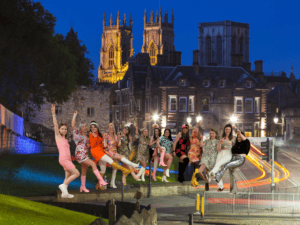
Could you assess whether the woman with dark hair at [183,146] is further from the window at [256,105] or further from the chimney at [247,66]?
the chimney at [247,66]

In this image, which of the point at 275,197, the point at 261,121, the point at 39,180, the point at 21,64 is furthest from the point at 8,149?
the point at 261,121

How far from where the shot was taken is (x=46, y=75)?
44094 mm

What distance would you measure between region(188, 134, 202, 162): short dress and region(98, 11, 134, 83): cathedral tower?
526ft

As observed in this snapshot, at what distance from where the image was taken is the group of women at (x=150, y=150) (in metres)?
12.3

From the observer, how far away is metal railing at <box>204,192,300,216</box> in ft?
53.9

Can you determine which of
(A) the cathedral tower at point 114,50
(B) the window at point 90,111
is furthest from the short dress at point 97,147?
(A) the cathedral tower at point 114,50

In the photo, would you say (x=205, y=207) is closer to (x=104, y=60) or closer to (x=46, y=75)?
(x=46, y=75)

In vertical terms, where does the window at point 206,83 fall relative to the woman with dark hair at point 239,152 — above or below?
above

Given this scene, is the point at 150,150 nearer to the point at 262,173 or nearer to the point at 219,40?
the point at 262,173

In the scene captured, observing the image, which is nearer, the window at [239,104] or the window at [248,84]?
the window at [239,104]

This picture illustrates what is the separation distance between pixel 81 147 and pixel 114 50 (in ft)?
557

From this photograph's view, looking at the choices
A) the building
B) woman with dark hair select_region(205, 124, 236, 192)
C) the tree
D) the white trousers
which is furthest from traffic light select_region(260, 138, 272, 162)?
the building

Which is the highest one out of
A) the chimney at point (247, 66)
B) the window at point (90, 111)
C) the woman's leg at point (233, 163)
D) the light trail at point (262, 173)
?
the chimney at point (247, 66)

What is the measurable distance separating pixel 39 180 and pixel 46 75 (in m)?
25.7
